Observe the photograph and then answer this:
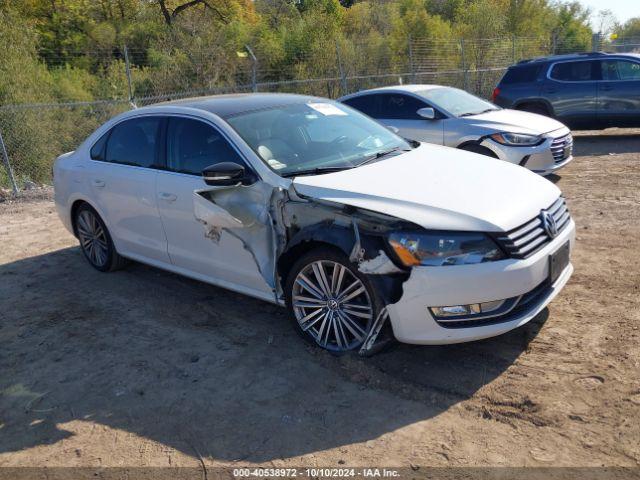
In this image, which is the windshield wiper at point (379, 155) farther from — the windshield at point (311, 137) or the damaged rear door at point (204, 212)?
the damaged rear door at point (204, 212)

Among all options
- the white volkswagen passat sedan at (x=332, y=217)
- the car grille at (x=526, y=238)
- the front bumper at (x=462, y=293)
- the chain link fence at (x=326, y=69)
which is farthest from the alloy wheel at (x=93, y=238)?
the chain link fence at (x=326, y=69)

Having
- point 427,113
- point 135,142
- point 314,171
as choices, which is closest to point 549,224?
point 314,171

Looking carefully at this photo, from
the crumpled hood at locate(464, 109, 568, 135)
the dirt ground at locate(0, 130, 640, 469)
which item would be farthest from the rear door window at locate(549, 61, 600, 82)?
the dirt ground at locate(0, 130, 640, 469)

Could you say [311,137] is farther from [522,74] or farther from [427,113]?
[522,74]

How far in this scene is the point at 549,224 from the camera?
3.90 meters

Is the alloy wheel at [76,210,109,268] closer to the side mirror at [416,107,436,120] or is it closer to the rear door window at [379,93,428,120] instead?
the side mirror at [416,107,436,120]

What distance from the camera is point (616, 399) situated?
3332mm

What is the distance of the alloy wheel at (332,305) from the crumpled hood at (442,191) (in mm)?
472

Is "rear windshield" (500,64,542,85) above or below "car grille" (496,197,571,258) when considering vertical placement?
above

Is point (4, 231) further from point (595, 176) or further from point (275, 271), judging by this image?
point (595, 176)

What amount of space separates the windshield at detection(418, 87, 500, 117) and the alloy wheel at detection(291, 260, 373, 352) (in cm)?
557

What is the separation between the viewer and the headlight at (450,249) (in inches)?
139

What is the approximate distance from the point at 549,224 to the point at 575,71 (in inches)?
370

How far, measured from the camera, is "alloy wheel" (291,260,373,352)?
12.7ft
